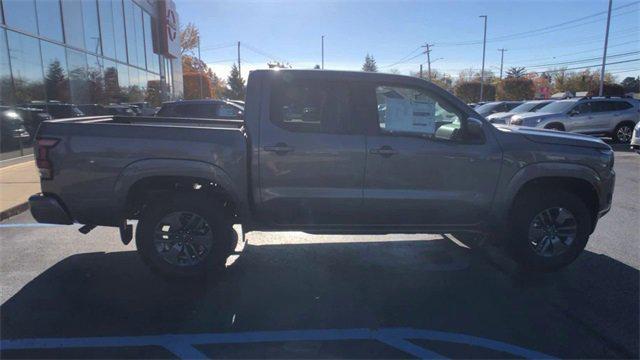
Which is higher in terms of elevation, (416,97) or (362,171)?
(416,97)

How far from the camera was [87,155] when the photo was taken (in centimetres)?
430

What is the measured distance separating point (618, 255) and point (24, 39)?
14896 millimetres

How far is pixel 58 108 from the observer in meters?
14.6

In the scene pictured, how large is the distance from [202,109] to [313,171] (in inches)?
337

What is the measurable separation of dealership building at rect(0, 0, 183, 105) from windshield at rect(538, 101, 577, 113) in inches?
670

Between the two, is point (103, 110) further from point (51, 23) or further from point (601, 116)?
point (601, 116)

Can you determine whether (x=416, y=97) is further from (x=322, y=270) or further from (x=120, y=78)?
(x=120, y=78)

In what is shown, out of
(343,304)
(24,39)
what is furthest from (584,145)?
(24,39)

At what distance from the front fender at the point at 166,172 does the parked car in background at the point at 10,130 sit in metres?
9.56

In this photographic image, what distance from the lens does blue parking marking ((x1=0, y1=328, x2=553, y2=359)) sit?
338cm

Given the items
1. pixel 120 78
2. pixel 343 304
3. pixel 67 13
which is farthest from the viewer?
pixel 120 78

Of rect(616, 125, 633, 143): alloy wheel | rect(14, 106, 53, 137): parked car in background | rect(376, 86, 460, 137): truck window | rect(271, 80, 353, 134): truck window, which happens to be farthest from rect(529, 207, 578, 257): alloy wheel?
rect(616, 125, 633, 143): alloy wheel

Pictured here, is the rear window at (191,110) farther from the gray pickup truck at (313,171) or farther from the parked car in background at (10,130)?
the gray pickup truck at (313,171)

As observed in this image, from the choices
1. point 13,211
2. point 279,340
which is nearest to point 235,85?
point 13,211
